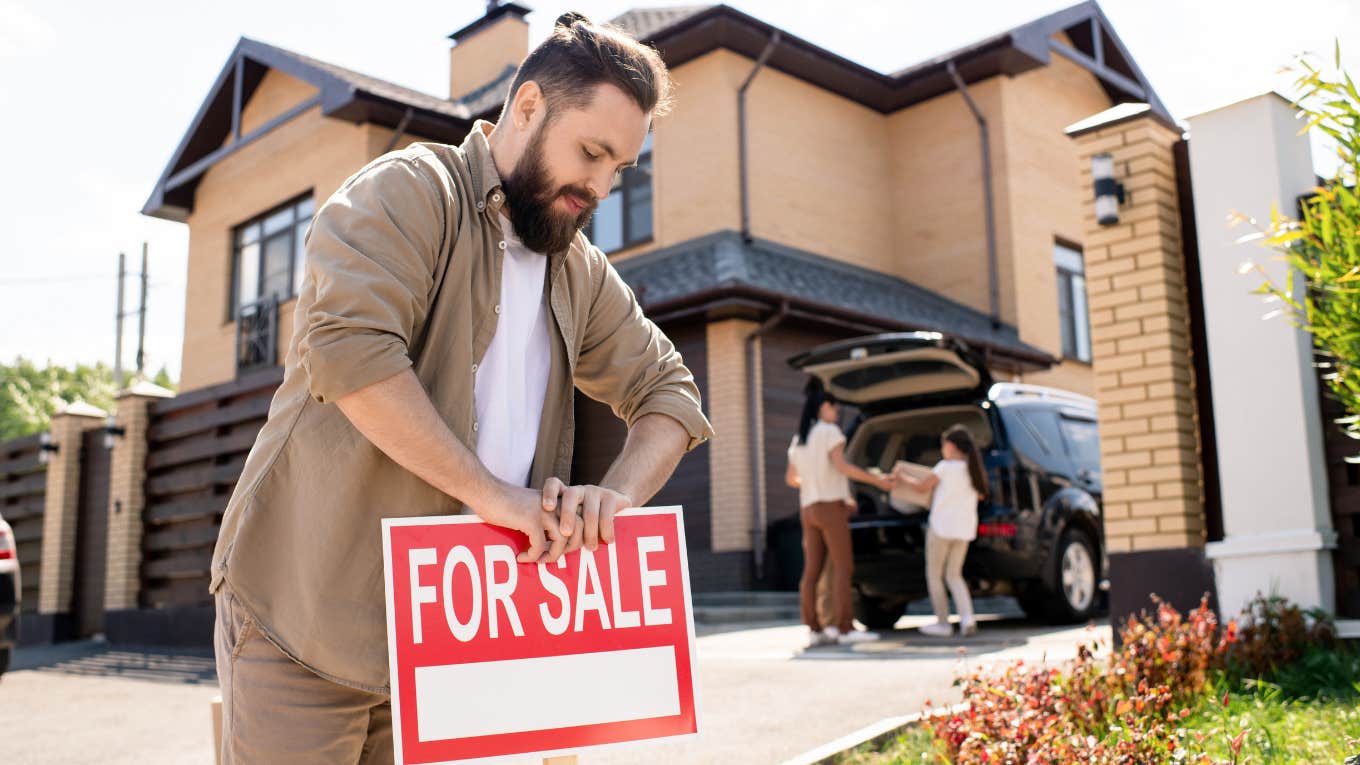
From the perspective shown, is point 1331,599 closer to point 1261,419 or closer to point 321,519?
point 1261,419

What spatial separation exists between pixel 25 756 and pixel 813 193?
42.5 ft

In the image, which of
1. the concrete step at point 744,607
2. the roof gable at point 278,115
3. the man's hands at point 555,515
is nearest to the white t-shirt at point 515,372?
the man's hands at point 555,515

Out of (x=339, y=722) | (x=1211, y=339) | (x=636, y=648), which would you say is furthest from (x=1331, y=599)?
(x=339, y=722)

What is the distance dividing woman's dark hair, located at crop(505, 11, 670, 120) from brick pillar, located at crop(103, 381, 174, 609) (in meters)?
14.2

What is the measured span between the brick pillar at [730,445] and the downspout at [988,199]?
15.7 ft

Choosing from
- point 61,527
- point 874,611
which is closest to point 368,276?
point 874,611

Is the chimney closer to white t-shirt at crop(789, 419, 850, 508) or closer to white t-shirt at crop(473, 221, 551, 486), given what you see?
white t-shirt at crop(789, 419, 850, 508)

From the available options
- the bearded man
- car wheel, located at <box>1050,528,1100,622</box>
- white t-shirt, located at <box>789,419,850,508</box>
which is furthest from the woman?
the bearded man

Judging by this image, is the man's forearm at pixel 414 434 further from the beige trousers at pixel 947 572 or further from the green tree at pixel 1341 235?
the beige trousers at pixel 947 572

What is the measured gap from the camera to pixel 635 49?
88.2 inches

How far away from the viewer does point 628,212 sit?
677 inches

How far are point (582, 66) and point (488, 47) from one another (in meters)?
19.7

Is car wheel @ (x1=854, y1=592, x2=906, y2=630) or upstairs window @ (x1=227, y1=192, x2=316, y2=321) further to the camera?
upstairs window @ (x1=227, y1=192, x2=316, y2=321)

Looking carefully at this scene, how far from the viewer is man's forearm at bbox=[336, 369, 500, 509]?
1.94m
